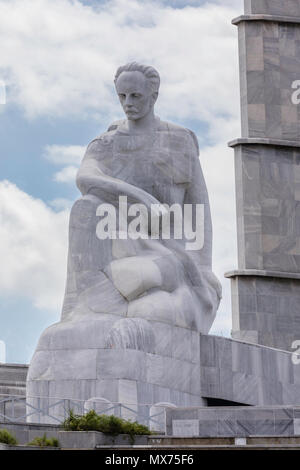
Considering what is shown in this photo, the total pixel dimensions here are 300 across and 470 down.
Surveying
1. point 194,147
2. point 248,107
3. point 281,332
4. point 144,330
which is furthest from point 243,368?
point 248,107

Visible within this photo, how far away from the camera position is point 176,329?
18.5m

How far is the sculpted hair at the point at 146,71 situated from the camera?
1939 centimetres

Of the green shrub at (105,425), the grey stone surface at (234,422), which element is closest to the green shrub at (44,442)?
the green shrub at (105,425)

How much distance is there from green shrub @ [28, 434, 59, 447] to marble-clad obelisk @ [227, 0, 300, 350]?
496 inches

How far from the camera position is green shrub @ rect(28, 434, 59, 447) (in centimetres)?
1394

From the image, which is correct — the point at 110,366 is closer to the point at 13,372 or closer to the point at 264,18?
the point at 13,372

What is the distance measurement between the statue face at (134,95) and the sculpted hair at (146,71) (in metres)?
0.07

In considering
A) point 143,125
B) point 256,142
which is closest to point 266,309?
point 256,142

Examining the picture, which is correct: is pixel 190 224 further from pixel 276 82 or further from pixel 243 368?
pixel 276 82

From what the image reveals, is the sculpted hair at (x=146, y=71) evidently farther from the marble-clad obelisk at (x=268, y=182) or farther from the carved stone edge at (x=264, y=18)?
the carved stone edge at (x=264, y=18)

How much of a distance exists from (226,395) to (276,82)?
10286mm

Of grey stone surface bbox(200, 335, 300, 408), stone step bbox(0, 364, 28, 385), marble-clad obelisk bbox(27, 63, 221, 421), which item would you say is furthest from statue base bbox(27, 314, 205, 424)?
stone step bbox(0, 364, 28, 385)

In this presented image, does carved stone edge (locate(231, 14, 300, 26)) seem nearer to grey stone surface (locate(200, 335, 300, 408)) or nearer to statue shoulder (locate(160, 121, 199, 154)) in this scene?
statue shoulder (locate(160, 121, 199, 154))

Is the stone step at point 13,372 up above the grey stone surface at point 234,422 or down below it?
above
